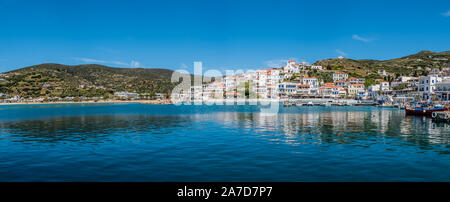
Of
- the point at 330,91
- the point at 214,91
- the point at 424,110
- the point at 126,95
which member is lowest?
the point at 424,110

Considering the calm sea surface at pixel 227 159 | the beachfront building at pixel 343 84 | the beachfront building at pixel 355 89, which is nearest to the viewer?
the calm sea surface at pixel 227 159

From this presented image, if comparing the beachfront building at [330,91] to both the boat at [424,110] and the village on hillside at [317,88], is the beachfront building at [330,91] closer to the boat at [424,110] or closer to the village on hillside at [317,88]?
the village on hillside at [317,88]

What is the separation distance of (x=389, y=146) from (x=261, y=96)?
443 feet

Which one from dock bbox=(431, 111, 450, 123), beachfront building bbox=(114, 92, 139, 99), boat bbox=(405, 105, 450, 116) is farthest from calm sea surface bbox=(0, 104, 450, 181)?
beachfront building bbox=(114, 92, 139, 99)

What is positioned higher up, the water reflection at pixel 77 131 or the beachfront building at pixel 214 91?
the beachfront building at pixel 214 91

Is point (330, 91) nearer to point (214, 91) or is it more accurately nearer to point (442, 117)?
point (214, 91)

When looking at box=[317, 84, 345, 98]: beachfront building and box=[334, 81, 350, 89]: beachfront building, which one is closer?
box=[317, 84, 345, 98]: beachfront building
